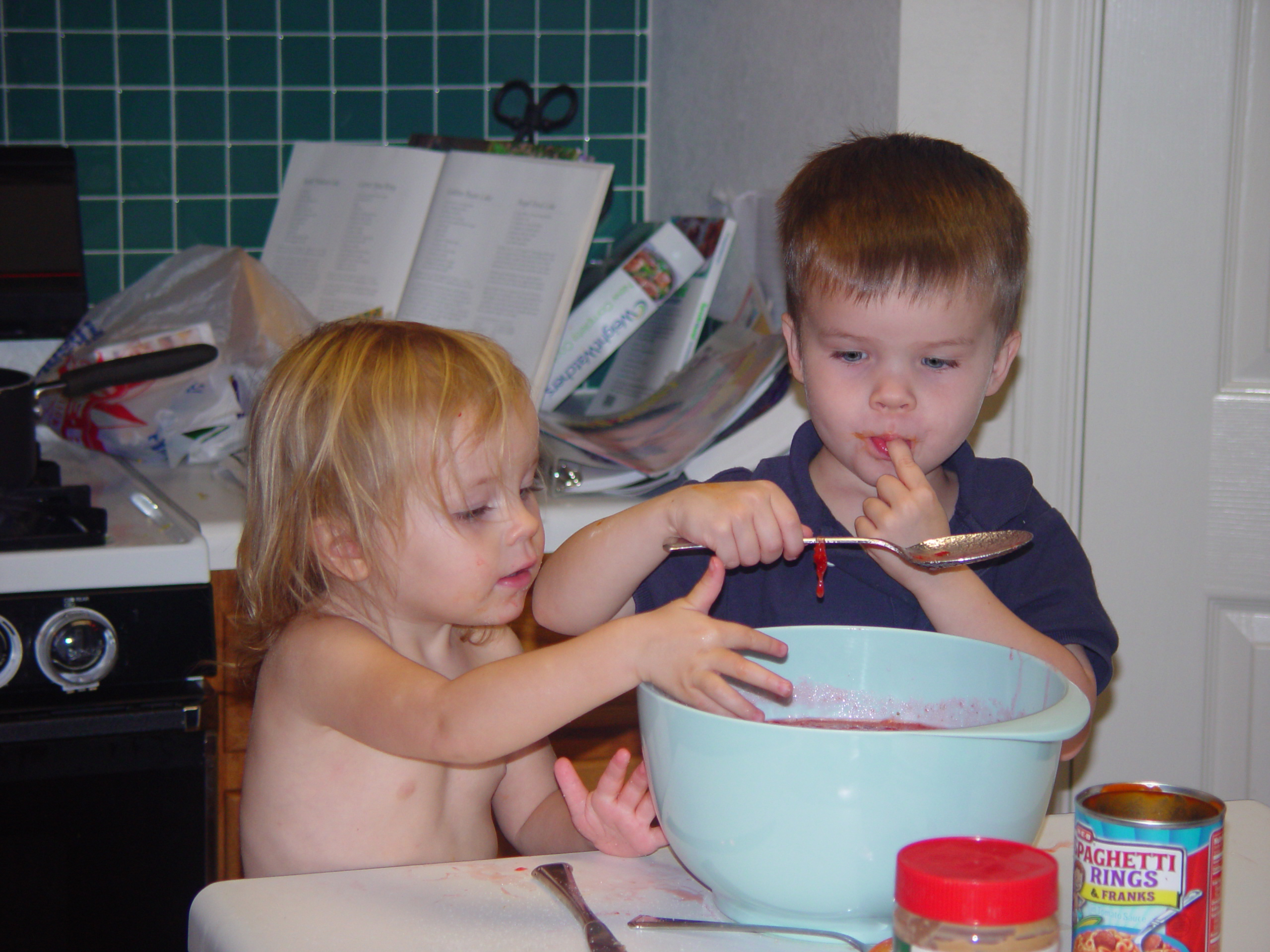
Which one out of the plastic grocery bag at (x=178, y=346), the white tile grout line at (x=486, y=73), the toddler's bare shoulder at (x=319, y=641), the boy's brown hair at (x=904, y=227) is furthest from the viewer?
the white tile grout line at (x=486, y=73)

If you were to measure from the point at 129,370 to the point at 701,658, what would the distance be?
966 mm

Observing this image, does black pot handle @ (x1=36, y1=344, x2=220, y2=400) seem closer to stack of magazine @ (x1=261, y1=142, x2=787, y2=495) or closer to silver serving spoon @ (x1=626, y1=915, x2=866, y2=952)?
stack of magazine @ (x1=261, y1=142, x2=787, y2=495)

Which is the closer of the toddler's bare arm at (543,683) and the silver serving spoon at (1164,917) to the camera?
the silver serving spoon at (1164,917)

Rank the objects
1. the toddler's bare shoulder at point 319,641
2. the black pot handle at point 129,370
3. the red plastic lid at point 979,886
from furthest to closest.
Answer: the black pot handle at point 129,370 → the toddler's bare shoulder at point 319,641 → the red plastic lid at point 979,886

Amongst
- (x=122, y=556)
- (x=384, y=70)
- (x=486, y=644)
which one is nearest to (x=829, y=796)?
(x=486, y=644)

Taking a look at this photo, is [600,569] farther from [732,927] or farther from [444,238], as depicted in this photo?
[444,238]

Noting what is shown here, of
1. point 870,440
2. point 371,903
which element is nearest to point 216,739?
point 371,903

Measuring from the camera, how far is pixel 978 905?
0.46m

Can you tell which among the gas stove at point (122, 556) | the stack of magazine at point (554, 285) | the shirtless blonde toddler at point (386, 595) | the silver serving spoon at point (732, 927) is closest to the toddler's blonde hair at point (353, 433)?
the shirtless blonde toddler at point (386, 595)

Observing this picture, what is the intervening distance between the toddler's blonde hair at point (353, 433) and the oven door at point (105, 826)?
12.1 inches

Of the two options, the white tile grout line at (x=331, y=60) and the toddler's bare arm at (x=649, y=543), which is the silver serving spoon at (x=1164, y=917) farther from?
the white tile grout line at (x=331, y=60)

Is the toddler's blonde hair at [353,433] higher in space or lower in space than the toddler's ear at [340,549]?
higher

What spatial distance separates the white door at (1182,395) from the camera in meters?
1.37

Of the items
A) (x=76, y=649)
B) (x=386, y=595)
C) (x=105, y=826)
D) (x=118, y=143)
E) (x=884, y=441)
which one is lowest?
(x=105, y=826)
